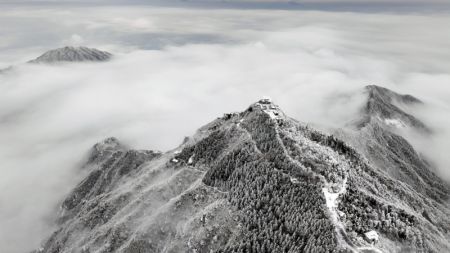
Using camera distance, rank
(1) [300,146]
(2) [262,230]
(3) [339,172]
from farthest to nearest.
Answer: (1) [300,146]
(3) [339,172]
(2) [262,230]

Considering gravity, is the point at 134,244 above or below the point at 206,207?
below

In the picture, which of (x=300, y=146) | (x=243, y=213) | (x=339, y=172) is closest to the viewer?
(x=243, y=213)

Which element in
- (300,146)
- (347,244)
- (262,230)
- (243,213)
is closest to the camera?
(347,244)

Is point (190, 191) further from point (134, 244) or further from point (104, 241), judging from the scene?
point (104, 241)

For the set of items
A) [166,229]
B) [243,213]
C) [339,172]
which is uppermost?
[339,172]

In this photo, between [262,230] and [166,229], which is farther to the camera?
[166,229]

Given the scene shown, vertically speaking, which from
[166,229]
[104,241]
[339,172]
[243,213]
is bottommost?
[104,241]

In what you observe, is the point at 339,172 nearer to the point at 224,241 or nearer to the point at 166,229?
the point at 224,241

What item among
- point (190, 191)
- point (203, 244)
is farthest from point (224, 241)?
point (190, 191)

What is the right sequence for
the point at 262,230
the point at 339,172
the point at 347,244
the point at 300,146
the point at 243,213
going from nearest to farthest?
the point at 347,244 → the point at 262,230 → the point at 243,213 → the point at 339,172 → the point at 300,146

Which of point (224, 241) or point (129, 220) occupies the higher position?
point (224, 241)
